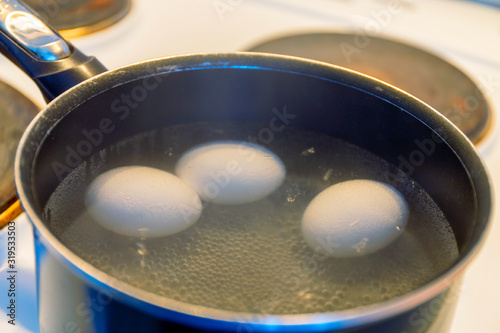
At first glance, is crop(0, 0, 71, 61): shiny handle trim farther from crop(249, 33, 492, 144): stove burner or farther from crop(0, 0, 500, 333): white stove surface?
crop(249, 33, 492, 144): stove burner

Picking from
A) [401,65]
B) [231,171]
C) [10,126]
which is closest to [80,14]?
[10,126]

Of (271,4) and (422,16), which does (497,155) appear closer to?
(422,16)

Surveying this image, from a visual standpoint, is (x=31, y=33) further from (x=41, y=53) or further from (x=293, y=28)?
(x=293, y=28)

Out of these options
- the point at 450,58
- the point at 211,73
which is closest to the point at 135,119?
the point at 211,73

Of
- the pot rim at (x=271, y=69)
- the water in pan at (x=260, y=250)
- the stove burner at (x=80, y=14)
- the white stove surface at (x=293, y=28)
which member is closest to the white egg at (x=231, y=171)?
the water in pan at (x=260, y=250)

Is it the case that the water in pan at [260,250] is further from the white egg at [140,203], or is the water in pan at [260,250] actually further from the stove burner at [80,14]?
the stove burner at [80,14]

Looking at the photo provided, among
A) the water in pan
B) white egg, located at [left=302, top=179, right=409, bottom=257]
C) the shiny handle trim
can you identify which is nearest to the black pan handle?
the shiny handle trim
